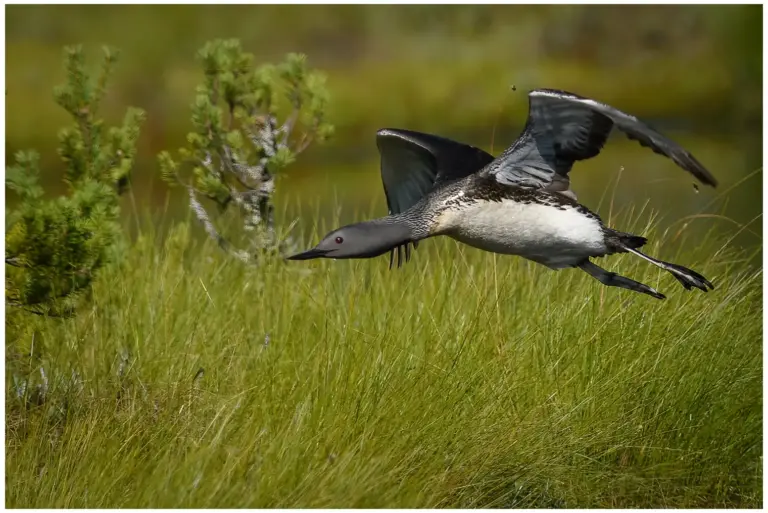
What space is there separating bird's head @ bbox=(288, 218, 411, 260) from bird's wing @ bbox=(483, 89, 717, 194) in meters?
0.45

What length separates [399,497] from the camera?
398cm

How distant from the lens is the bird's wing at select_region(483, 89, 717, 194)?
4023 mm

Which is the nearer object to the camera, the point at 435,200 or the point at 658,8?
the point at 435,200

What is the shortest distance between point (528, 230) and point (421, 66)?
11.7 m

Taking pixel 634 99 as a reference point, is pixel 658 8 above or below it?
above

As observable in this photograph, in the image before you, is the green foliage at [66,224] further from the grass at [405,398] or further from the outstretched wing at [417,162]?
the outstretched wing at [417,162]

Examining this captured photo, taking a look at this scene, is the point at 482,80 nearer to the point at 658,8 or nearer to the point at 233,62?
the point at 658,8

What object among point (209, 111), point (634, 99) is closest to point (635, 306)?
point (209, 111)

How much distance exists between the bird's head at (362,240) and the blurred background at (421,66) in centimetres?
867

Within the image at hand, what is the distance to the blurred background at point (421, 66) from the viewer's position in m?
13.7

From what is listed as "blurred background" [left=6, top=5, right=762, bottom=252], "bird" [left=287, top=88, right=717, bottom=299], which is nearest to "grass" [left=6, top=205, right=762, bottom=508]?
"bird" [left=287, top=88, right=717, bottom=299]

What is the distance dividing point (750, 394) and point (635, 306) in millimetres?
570

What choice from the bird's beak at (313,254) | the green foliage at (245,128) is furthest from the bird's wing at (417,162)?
the green foliage at (245,128)

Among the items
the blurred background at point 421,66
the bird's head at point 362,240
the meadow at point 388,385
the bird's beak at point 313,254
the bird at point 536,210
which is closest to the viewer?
the bird's beak at point 313,254
